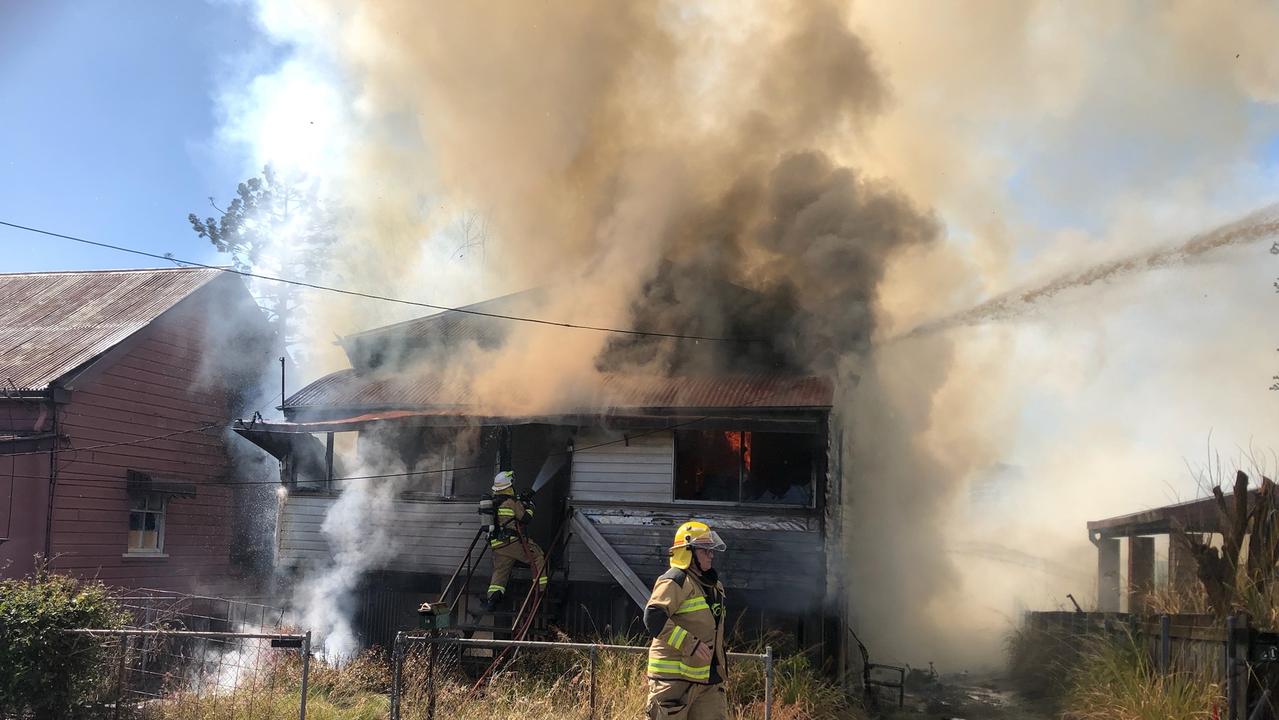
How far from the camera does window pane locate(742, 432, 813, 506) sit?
1271cm

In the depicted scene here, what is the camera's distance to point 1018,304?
13969mm

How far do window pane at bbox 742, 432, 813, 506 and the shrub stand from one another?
7.75m

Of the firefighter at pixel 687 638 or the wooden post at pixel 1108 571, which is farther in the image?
the wooden post at pixel 1108 571

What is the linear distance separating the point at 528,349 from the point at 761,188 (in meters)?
4.62

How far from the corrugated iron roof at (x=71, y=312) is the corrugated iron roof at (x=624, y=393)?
6438mm

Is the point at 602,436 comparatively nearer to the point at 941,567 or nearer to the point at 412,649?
the point at 412,649

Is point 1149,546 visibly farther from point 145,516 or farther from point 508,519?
point 145,516

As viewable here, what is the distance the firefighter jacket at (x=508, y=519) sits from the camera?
1148 centimetres

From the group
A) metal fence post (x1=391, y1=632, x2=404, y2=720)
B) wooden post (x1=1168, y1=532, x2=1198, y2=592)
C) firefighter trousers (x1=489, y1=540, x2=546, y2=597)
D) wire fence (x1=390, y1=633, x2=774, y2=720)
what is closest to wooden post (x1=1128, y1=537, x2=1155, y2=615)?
wooden post (x1=1168, y1=532, x2=1198, y2=592)

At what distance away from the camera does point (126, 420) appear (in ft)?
61.3

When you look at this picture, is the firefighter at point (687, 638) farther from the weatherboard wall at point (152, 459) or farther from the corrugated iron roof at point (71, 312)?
the corrugated iron roof at point (71, 312)

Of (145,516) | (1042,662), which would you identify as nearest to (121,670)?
(145,516)

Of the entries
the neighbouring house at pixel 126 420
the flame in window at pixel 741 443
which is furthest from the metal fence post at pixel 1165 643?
the neighbouring house at pixel 126 420

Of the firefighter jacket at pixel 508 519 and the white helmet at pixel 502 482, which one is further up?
the white helmet at pixel 502 482
